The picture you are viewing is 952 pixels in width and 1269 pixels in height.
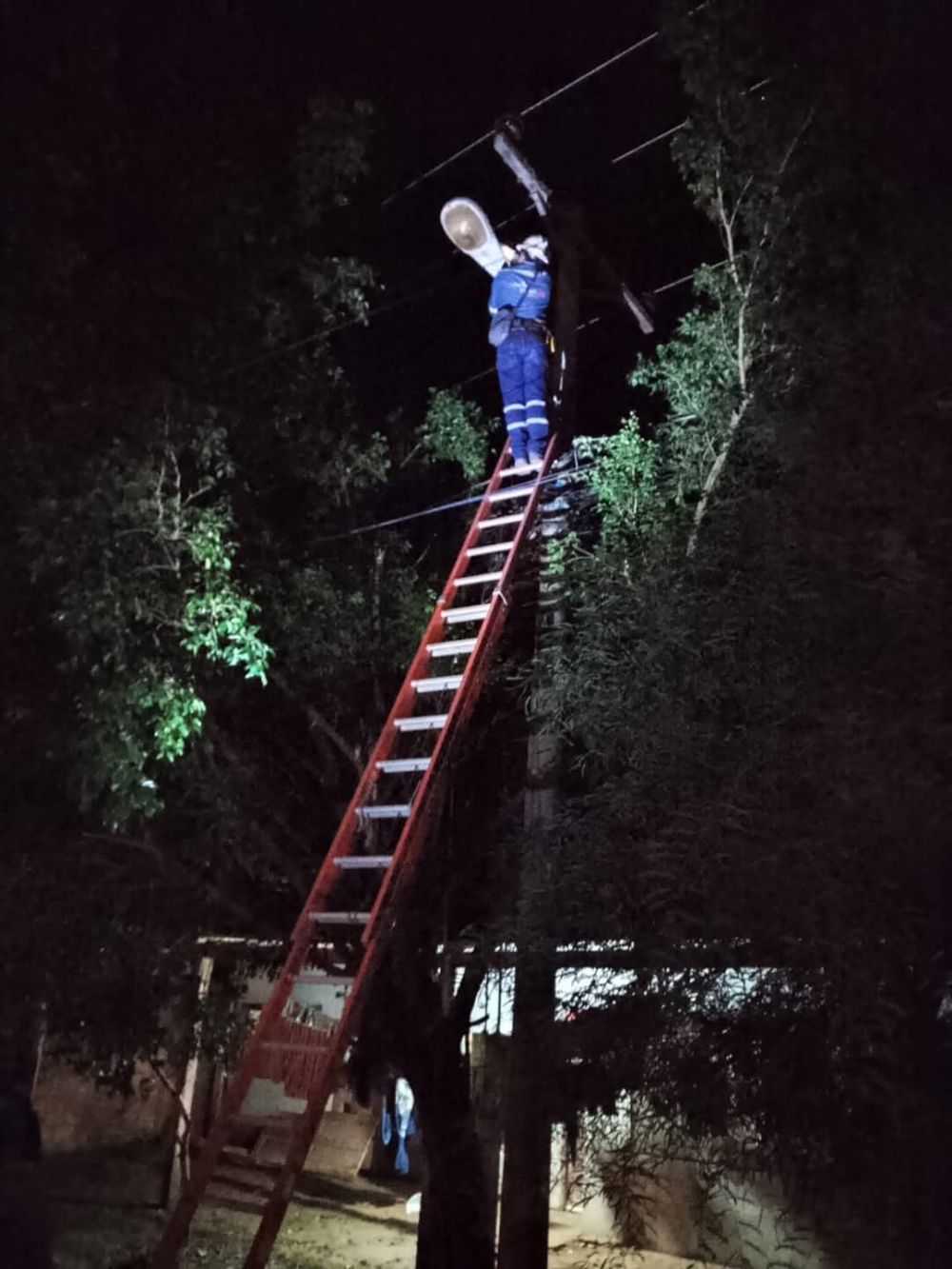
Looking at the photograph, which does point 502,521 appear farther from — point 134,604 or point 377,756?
point 134,604

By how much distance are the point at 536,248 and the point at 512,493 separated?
1.68m

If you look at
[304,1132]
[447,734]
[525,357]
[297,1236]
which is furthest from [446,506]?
[297,1236]

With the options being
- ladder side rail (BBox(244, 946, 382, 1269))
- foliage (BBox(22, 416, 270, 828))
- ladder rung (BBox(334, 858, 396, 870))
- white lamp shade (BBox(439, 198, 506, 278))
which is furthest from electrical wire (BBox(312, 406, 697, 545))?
ladder side rail (BBox(244, 946, 382, 1269))

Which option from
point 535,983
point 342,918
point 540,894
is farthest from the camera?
point 342,918

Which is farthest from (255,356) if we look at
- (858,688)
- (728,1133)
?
(728,1133)

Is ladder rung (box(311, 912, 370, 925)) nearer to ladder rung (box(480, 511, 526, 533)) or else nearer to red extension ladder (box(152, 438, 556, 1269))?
red extension ladder (box(152, 438, 556, 1269))

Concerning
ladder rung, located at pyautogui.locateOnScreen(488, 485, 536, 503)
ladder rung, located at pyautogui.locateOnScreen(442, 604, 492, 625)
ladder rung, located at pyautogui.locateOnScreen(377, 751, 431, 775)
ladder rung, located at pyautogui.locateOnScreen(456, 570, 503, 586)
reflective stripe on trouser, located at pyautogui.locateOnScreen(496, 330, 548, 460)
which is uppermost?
reflective stripe on trouser, located at pyautogui.locateOnScreen(496, 330, 548, 460)

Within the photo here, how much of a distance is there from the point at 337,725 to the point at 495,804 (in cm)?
113

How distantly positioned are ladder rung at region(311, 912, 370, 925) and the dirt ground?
217cm

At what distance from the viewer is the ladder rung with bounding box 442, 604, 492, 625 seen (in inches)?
238

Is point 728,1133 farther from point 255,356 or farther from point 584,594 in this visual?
point 255,356

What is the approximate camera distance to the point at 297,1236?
9117 mm

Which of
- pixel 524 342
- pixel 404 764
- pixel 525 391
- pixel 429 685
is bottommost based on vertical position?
pixel 404 764

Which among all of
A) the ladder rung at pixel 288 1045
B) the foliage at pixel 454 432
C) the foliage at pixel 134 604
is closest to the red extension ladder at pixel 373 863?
the ladder rung at pixel 288 1045
